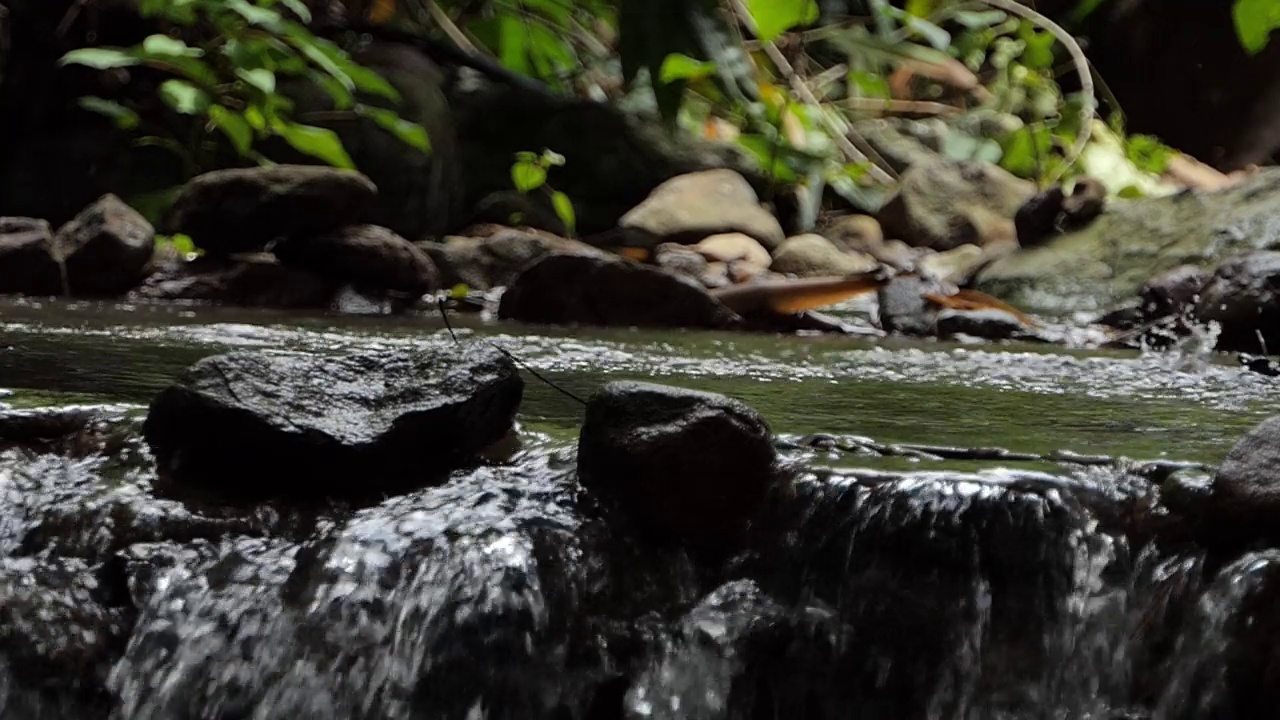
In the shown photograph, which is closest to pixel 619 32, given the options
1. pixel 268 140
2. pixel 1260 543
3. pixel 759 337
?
pixel 1260 543

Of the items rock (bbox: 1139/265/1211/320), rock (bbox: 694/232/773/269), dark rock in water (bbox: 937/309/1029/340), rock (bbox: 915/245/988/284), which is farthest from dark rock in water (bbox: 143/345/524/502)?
rock (bbox: 694/232/773/269)

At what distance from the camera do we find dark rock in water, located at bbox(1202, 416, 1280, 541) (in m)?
1.24

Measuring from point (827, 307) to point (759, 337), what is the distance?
3.80ft

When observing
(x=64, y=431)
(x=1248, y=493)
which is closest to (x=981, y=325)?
(x=1248, y=493)

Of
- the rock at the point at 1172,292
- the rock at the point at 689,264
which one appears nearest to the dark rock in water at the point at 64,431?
the rock at the point at 1172,292

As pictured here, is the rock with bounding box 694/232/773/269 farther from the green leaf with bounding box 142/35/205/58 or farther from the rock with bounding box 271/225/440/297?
the green leaf with bounding box 142/35/205/58

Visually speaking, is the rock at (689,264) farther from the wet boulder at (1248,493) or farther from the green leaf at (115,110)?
the wet boulder at (1248,493)

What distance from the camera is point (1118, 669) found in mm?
1293

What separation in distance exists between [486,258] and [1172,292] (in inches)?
93.5

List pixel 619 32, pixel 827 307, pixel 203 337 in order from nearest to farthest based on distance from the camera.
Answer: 1. pixel 619 32
2. pixel 203 337
3. pixel 827 307

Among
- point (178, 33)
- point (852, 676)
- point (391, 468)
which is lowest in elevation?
point (852, 676)

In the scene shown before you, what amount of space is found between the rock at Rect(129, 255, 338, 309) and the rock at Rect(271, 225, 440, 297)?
5 centimetres

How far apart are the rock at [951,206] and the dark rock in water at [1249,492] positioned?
5.69 meters

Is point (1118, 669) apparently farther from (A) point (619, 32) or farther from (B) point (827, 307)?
(B) point (827, 307)
